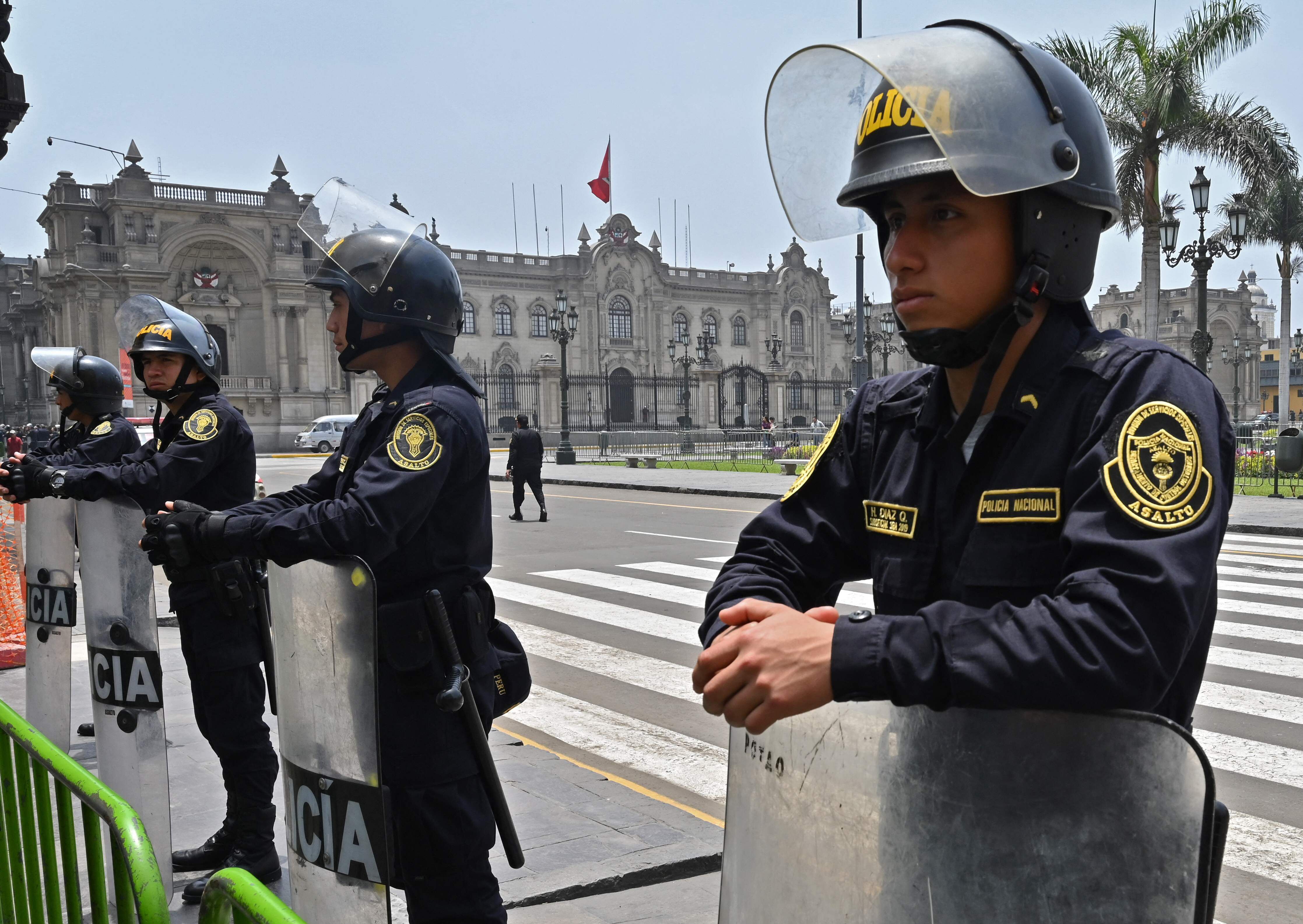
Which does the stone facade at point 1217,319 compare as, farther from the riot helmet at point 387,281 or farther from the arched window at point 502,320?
the riot helmet at point 387,281

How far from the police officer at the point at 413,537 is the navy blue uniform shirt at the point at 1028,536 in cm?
126

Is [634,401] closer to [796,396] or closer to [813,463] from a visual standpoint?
[796,396]

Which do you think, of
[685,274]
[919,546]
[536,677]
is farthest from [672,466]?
[685,274]

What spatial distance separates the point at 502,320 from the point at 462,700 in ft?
226

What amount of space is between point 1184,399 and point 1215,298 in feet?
328

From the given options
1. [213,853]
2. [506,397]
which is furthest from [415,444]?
[506,397]

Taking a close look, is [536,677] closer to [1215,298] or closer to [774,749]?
[774,749]

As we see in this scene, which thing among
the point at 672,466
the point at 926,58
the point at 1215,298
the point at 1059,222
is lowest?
the point at 672,466

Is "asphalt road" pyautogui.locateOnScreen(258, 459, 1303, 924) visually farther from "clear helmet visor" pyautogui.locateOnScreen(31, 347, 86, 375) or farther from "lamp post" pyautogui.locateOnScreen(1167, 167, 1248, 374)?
"lamp post" pyautogui.locateOnScreen(1167, 167, 1248, 374)

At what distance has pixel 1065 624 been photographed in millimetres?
1264

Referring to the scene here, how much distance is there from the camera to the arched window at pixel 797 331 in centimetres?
8156

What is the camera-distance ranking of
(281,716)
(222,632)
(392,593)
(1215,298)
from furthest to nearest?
(1215,298) → (222,632) → (392,593) → (281,716)

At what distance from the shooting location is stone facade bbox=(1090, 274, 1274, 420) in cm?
8544

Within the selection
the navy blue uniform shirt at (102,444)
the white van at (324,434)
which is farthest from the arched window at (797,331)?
the navy blue uniform shirt at (102,444)
